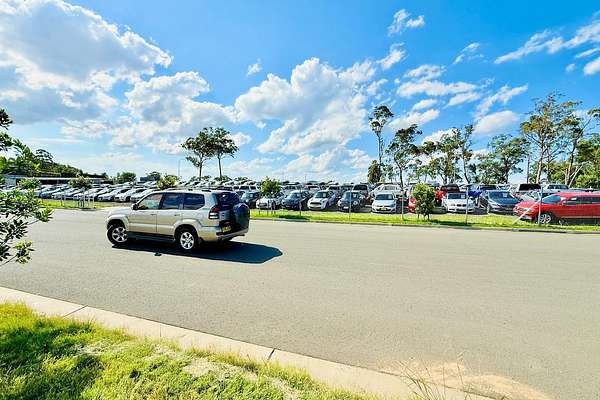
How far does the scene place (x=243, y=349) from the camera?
3123 millimetres

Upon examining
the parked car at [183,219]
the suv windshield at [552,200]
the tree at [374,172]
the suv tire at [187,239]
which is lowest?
the suv tire at [187,239]

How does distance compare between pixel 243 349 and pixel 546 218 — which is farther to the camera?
pixel 546 218

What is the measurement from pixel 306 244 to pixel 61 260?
6530 mm

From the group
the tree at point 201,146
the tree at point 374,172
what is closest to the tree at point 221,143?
the tree at point 201,146

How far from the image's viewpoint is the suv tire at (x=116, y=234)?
8.38m

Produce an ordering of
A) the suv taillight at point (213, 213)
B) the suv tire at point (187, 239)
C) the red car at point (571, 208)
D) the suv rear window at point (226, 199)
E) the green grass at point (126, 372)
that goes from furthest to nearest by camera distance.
A: the red car at point (571, 208) → the suv rear window at point (226, 199) → the suv tire at point (187, 239) → the suv taillight at point (213, 213) → the green grass at point (126, 372)

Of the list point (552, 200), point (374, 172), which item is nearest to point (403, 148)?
point (374, 172)

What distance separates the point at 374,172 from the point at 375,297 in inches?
1879

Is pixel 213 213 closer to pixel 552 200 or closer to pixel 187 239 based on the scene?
pixel 187 239

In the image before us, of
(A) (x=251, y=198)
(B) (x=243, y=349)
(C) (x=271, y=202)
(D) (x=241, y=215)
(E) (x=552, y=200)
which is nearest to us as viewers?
(B) (x=243, y=349)

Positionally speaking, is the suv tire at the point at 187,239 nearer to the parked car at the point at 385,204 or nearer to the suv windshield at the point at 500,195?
the parked car at the point at 385,204

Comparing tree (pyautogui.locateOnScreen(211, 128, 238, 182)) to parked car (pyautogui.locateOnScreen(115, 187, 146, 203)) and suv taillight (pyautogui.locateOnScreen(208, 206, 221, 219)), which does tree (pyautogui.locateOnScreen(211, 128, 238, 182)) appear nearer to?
parked car (pyautogui.locateOnScreen(115, 187, 146, 203))

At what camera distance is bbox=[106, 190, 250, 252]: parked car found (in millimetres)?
7480

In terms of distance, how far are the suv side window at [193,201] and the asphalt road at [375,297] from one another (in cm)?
134
